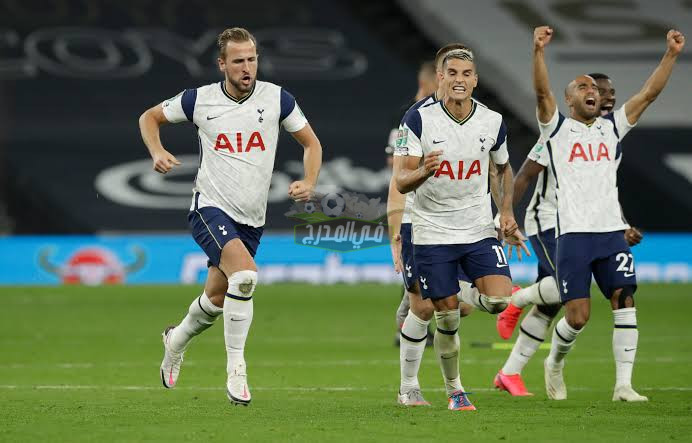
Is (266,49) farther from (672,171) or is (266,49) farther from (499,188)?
(499,188)

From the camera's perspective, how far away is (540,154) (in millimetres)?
8867

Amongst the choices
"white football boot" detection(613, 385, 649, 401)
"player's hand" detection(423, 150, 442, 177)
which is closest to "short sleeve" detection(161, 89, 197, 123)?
"player's hand" detection(423, 150, 442, 177)

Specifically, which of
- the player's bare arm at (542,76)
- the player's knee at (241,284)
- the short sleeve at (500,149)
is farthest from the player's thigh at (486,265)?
the player's knee at (241,284)

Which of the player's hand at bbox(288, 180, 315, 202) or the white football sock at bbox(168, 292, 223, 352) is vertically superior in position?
the player's hand at bbox(288, 180, 315, 202)

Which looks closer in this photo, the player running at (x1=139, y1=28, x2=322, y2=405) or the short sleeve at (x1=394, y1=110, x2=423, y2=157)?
the short sleeve at (x1=394, y1=110, x2=423, y2=157)

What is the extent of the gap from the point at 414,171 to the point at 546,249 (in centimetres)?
218

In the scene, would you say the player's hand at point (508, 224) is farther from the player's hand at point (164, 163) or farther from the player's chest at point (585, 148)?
the player's hand at point (164, 163)

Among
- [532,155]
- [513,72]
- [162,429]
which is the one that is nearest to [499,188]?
[532,155]

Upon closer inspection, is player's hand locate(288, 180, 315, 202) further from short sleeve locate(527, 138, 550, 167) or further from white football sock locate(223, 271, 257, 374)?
short sleeve locate(527, 138, 550, 167)

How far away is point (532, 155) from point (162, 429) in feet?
11.6

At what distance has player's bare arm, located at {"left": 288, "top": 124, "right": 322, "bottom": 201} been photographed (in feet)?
26.0

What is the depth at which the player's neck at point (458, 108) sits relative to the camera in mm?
8086

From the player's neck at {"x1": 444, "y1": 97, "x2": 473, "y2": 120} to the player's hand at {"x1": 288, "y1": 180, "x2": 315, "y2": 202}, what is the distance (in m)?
1.01

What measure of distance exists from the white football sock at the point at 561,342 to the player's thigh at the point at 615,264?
14.8 inches
